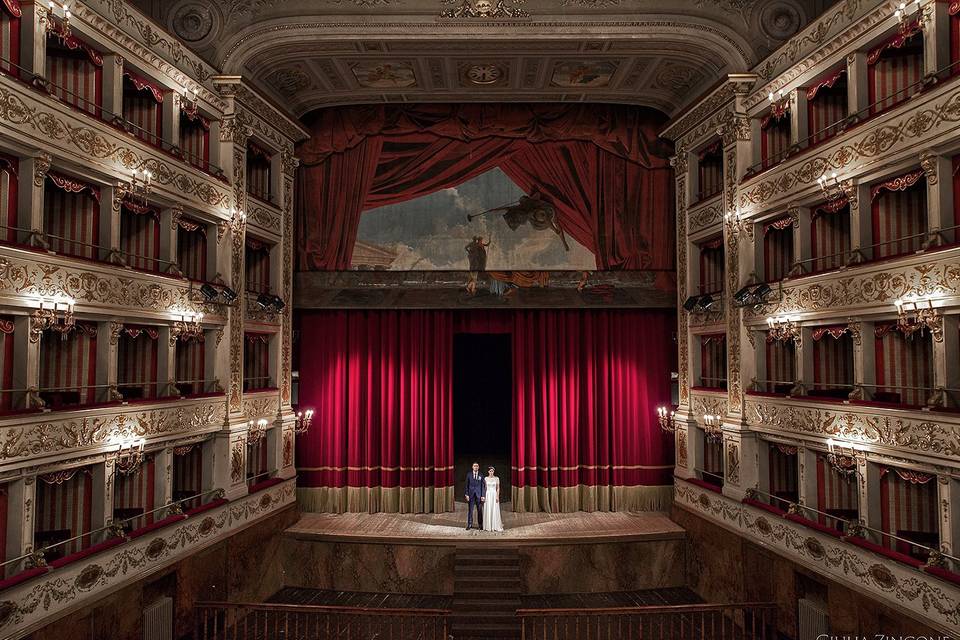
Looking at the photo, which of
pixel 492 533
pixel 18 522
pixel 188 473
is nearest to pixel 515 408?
pixel 492 533

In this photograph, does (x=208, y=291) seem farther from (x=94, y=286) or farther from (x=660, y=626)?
(x=660, y=626)

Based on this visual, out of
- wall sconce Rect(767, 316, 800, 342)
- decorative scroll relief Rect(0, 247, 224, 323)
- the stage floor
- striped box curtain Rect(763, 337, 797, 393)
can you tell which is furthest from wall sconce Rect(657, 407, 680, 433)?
decorative scroll relief Rect(0, 247, 224, 323)

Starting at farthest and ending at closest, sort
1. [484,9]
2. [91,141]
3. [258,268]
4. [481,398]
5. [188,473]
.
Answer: [481,398] → [258,268] → [484,9] → [188,473] → [91,141]

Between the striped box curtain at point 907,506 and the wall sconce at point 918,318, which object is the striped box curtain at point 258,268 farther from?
the striped box curtain at point 907,506

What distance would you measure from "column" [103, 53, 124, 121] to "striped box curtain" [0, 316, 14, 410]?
12.2ft

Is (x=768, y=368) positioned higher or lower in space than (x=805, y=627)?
higher

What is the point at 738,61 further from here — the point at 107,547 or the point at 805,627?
the point at 107,547

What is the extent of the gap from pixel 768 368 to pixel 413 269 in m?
8.50

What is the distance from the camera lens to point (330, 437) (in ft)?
51.0

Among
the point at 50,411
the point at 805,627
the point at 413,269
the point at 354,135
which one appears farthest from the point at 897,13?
the point at 50,411

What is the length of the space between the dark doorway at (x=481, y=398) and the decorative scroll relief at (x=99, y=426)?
7764mm

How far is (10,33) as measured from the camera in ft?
27.0

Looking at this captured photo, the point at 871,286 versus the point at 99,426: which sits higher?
the point at 871,286

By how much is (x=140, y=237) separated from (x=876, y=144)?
1225 centimetres
